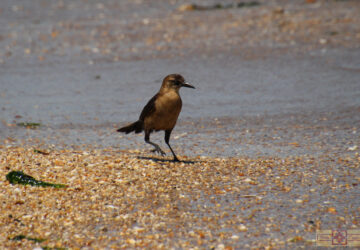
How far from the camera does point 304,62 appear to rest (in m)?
13.9

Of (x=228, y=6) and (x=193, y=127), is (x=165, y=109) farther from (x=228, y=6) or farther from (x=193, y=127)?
(x=228, y=6)

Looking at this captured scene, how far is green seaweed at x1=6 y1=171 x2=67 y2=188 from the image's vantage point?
6432mm

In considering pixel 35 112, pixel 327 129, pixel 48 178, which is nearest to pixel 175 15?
pixel 35 112

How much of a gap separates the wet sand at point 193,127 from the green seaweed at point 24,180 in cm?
9

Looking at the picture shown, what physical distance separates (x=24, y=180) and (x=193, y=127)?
3.68 metres

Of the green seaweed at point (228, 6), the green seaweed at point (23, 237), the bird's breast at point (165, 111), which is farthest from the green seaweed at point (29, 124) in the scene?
the green seaweed at point (228, 6)

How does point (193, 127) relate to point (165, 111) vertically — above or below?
below

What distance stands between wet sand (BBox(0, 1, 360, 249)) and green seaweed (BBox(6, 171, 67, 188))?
9 cm

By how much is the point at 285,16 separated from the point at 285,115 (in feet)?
28.1

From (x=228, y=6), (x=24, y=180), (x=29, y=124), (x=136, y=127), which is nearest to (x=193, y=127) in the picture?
(x=136, y=127)

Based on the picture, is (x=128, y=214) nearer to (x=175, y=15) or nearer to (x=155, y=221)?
(x=155, y=221)

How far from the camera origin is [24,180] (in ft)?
21.3

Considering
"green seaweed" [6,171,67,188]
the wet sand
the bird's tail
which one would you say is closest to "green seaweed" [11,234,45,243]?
the wet sand

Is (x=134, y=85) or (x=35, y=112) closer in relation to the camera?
(x=35, y=112)
